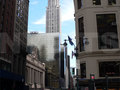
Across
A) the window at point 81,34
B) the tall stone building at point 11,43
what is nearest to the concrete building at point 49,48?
the tall stone building at point 11,43

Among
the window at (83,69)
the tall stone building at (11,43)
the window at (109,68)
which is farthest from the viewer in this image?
the tall stone building at (11,43)

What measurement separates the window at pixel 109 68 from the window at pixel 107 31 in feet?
7.48

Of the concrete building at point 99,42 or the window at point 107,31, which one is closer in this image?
the concrete building at point 99,42

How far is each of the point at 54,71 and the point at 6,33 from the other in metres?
106

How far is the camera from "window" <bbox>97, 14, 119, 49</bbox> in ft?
80.6

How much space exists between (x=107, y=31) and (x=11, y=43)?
117ft

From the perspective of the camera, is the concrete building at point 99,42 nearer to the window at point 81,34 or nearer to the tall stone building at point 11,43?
the window at point 81,34

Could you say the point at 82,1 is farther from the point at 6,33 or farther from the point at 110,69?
the point at 6,33

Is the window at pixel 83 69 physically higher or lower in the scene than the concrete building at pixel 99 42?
lower

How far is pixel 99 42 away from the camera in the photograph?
24859mm

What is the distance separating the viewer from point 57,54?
154625 mm

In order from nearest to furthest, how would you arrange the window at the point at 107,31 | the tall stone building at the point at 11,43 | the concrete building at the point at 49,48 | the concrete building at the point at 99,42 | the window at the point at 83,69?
the concrete building at the point at 99,42
the window at the point at 107,31
the window at the point at 83,69
the tall stone building at the point at 11,43
the concrete building at the point at 49,48

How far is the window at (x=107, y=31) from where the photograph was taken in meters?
24.6

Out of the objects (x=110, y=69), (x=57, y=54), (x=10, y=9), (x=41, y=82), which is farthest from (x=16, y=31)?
(x=57, y=54)
